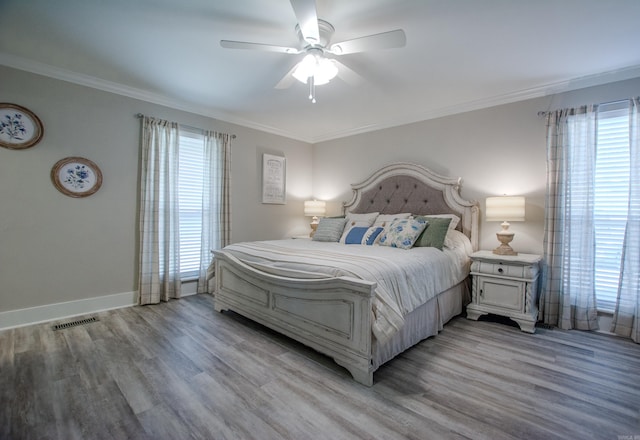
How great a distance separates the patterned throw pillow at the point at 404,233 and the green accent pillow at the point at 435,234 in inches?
2.6

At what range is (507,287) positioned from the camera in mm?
2854

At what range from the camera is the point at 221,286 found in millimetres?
3156

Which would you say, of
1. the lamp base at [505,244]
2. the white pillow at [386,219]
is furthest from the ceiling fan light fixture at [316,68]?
the lamp base at [505,244]

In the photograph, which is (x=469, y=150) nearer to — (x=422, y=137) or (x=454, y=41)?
(x=422, y=137)

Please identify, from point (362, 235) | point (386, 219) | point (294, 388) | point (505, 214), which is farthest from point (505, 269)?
point (294, 388)

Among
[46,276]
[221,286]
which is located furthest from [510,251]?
[46,276]

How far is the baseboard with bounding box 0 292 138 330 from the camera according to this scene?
8.70 feet

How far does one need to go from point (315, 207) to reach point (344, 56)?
105 inches

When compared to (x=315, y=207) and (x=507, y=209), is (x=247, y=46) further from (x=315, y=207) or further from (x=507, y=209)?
(x=315, y=207)

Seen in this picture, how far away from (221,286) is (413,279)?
80.1 inches

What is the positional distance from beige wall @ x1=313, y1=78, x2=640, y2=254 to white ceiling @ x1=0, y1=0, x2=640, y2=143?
136 mm

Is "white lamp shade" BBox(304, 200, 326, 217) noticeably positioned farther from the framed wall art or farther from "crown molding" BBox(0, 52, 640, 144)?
"crown molding" BBox(0, 52, 640, 144)

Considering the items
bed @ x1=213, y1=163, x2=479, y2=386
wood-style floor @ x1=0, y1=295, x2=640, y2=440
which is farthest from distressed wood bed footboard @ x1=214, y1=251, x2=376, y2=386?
wood-style floor @ x1=0, y1=295, x2=640, y2=440

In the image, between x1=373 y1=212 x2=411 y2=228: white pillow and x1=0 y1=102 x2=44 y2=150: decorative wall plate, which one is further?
x1=373 y1=212 x2=411 y2=228: white pillow
